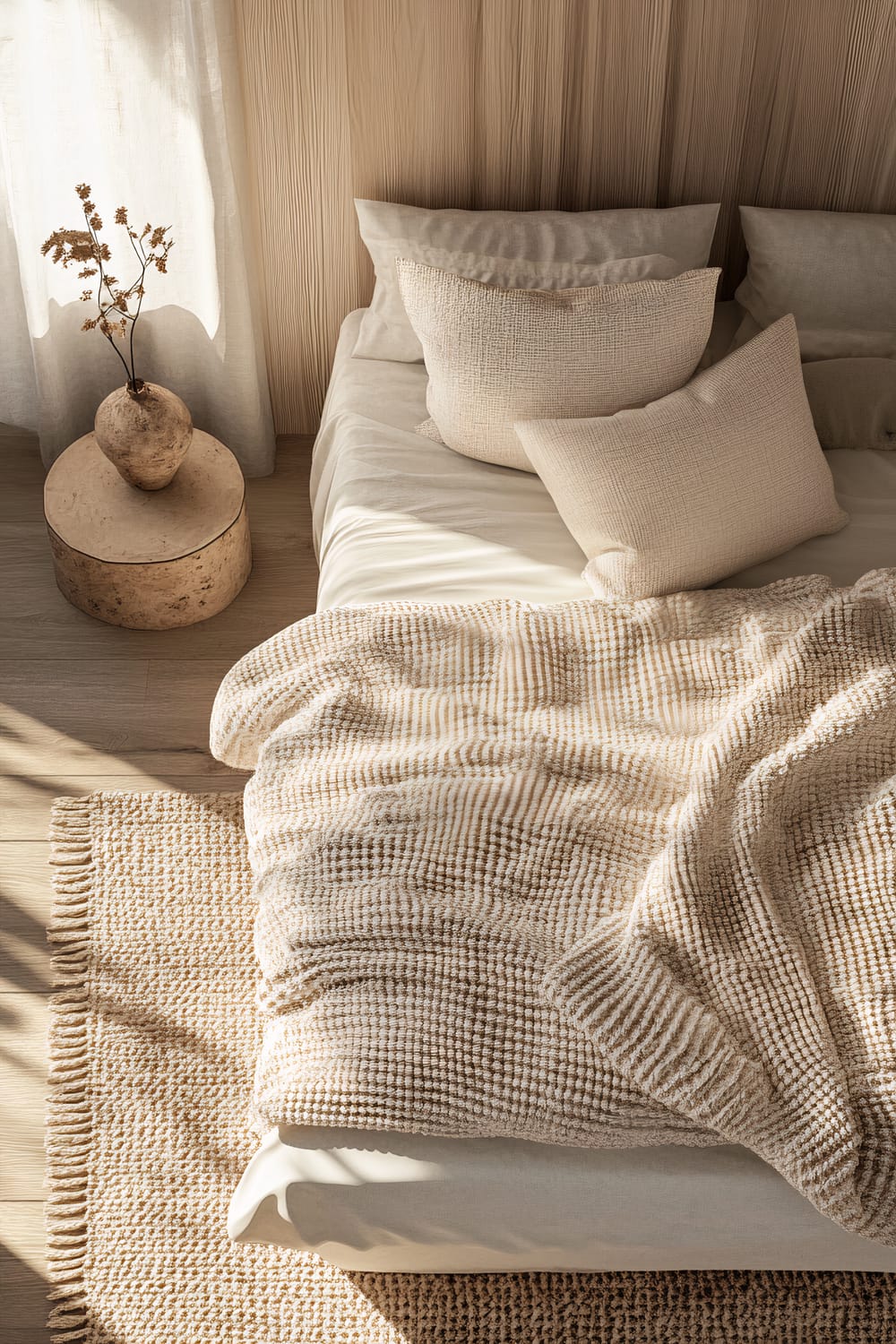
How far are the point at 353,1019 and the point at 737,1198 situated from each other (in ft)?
1.44

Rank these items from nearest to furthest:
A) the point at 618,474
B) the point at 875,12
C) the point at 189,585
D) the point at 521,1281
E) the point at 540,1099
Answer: the point at 540,1099 < the point at 521,1281 < the point at 618,474 < the point at 875,12 < the point at 189,585

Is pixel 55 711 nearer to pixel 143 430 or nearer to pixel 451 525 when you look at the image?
pixel 143 430

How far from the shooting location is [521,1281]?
1477 mm

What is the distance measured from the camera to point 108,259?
1957 mm

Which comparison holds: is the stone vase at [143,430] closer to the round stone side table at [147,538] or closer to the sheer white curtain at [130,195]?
the round stone side table at [147,538]

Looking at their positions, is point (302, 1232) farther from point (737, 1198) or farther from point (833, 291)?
point (833, 291)

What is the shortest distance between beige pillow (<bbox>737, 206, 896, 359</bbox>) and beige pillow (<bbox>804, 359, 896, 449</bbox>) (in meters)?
0.10

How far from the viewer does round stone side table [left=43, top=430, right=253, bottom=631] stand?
2.08 m

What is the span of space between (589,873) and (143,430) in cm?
118

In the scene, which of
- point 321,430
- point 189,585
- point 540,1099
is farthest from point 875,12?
point 540,1099

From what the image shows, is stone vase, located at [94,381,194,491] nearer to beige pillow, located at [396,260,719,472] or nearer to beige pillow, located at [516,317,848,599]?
beige pillow, located at [396,260,719,472]

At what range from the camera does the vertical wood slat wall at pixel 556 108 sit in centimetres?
195

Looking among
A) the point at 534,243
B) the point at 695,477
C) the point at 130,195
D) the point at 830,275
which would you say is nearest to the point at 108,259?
the point at 130,195

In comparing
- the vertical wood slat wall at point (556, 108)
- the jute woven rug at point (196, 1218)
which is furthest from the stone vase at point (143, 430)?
the jute woven rug at point (196, 1218)
